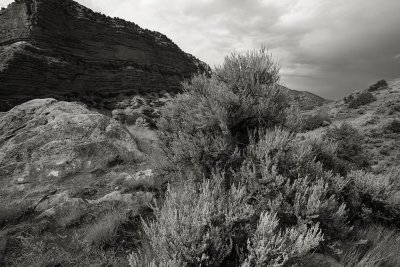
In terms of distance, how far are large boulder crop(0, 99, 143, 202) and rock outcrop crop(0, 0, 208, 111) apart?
13183 millimetres

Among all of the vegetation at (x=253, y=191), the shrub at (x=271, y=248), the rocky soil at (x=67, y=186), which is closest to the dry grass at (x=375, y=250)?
the vegetation at (x=253, y=191)

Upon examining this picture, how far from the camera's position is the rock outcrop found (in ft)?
68.3

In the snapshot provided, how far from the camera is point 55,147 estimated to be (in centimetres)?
725

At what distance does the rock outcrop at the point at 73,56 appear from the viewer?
20.8 m

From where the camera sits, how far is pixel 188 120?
5.96 metres

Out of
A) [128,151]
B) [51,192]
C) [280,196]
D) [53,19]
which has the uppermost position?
[53,19]

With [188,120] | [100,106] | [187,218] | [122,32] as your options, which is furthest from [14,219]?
[122,32]

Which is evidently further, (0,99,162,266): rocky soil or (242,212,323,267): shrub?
(0,99,162,266): rocky soil

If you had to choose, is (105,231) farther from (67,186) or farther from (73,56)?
(73,56)

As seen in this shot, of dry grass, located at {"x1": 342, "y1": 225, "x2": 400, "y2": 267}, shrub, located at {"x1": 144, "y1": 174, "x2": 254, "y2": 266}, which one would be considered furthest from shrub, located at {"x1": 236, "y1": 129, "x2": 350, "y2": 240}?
shrub, located at {"x1": 144, "y1": 174, "x2": 254, "y2": 266}

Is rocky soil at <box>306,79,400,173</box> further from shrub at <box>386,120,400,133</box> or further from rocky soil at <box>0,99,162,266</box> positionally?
rocky soil at <box>0,99,162,266</box>

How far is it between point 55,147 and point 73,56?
2234 centimetres

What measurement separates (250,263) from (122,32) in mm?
34686

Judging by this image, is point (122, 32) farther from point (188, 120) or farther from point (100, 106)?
point (188, 120)
